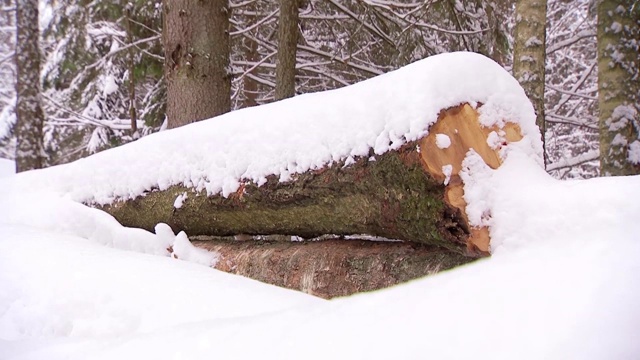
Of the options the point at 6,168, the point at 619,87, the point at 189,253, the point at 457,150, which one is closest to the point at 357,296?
the point at 457,150

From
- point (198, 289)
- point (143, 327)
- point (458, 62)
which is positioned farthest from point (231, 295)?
point (458, 62)

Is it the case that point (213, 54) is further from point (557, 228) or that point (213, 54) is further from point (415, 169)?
point (557, 228)

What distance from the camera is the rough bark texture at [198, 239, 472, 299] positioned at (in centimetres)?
258

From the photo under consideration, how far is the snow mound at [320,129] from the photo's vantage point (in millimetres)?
2205

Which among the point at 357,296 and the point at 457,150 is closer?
the point at 357,296

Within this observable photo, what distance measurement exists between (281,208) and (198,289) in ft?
3.62

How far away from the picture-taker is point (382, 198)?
245 cm

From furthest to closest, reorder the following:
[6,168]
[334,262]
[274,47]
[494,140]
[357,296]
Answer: [6,168] → [274,47] → [334,262] → [494,140] → [357,296]

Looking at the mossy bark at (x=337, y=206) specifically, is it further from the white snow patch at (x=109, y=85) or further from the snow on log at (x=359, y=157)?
the white snow patch at (x=109, y=85)

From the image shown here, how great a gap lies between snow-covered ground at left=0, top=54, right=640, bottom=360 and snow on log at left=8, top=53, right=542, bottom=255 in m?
0.01

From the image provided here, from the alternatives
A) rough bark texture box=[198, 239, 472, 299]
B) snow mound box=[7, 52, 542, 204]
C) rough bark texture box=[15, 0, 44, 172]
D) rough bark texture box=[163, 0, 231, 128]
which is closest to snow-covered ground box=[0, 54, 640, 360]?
snow mound box=[7, 52, 542, 204]

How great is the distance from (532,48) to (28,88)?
6.74 metres

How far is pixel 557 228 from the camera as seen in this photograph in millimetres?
1869

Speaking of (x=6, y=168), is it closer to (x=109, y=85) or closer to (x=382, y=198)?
(x=109, y=85)
